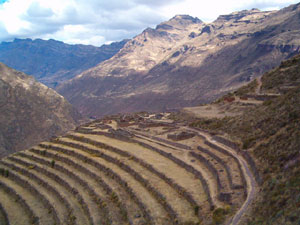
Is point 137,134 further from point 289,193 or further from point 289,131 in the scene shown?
point 289,193

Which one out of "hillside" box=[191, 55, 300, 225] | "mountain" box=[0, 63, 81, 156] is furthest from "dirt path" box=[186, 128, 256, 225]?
"mountain" box=[0, 63, 81, 156]

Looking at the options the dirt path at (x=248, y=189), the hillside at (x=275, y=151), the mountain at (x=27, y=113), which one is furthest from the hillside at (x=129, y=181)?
the mountain at (x=27, y=113)

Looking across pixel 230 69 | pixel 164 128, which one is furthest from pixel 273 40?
pixel 164 128

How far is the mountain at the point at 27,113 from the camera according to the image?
352 feet

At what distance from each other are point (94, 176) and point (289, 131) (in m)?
19.5

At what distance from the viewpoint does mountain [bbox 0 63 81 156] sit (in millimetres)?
107375

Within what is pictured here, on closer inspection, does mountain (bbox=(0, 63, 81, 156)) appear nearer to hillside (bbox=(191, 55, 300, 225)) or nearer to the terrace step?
the terrace step

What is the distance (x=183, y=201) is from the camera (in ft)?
74.2

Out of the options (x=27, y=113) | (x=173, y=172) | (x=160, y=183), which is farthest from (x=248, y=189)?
(x=27, y=113)

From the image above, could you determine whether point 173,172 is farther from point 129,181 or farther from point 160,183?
point 129,181

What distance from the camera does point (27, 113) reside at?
121438mm

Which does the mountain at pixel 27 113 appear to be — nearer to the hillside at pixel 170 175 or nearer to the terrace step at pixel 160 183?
the hillside at pixel 170 175

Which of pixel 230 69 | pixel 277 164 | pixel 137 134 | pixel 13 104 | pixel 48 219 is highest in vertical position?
pixel 230 69

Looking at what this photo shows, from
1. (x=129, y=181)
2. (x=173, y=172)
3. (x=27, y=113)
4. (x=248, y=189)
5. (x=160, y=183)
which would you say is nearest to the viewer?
(x=248, y=189)
